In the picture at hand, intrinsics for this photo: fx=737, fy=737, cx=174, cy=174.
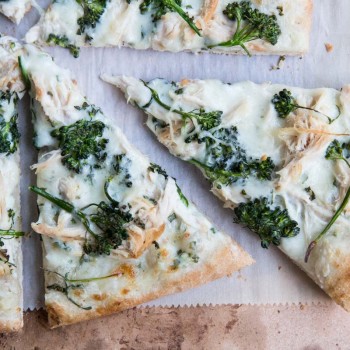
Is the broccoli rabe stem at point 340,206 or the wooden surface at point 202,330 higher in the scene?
the broccoli rabe stem at point 340,206

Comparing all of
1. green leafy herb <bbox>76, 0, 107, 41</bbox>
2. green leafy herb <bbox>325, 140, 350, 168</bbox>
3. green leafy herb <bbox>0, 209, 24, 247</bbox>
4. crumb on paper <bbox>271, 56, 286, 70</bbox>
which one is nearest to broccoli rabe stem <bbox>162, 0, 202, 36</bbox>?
green leafy herb <bbox>76, 0, 107, 41</bbox>

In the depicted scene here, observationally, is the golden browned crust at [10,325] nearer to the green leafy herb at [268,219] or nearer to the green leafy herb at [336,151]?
the green leafy herb at [268,219]

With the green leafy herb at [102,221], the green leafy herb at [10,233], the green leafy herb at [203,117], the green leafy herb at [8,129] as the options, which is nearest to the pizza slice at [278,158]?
the green leafy herb at [203,117]

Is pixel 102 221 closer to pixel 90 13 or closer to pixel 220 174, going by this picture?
pixel 220 174

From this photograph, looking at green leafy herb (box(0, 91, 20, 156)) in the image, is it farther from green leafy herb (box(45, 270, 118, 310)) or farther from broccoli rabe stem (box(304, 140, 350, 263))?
broccoli rabe stem (box(304, 140, 350, 263))

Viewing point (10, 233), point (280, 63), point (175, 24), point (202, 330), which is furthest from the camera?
point (280, 63)

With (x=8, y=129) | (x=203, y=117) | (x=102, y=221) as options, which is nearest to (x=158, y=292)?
(x=102, y=221)

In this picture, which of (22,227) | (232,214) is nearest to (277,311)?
(232,214)
